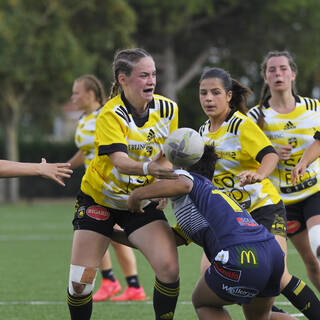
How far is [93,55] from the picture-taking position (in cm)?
2595

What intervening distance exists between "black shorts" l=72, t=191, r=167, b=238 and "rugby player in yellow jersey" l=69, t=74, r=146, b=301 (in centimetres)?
227

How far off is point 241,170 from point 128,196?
2.97 ft

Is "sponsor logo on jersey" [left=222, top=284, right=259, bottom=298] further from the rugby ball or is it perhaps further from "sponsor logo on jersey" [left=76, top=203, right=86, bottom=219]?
"sponsor logo on jersey" [left=76, top=203, right=86, bottom=219]

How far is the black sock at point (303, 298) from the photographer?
5484mm

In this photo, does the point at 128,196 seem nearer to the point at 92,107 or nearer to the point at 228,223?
the point at 228,223

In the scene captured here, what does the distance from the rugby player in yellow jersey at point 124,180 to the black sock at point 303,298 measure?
2.91 ft

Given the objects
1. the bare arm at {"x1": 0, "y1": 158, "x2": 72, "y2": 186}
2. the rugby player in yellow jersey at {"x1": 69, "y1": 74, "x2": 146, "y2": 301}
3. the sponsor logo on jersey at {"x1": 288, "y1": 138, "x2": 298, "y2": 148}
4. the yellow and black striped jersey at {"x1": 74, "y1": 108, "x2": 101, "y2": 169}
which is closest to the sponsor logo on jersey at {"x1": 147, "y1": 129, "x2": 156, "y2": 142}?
the bare arm at {"x1": 0, "y1": 158, "x2": 72, "y2": 186}

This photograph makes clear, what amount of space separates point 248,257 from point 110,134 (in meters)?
1.38

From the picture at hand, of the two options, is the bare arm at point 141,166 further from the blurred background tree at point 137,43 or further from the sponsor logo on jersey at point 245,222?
the blurred background tree at point 137,43

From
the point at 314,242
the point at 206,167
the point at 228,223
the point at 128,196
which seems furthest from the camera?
the point at 314,242

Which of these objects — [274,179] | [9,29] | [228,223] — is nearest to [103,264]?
[274,179]

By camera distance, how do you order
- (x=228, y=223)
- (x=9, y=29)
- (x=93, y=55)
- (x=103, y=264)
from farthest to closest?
1. (x=93, y=55)
2. (x=9, y=29)
3. (x=103, y=264)
4. (x=228, y=223)

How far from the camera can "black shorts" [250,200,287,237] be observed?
5625 mm

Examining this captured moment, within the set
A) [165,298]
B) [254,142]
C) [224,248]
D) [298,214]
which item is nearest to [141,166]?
[224,248]
